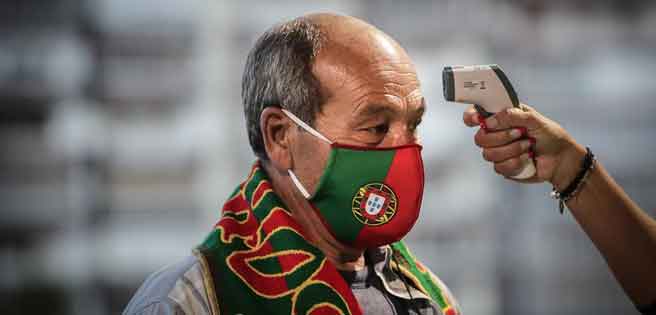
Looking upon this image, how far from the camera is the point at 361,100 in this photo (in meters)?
2.01

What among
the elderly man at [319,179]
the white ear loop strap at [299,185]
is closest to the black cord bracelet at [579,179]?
the elderly man at [319,179]

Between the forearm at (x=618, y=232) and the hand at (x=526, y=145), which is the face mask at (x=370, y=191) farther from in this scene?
the forearm at (x=618, y=232)

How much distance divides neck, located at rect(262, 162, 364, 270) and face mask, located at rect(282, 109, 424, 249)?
8cm

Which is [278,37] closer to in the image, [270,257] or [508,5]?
[270,257]

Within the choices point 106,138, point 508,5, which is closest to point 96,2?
point 106,138

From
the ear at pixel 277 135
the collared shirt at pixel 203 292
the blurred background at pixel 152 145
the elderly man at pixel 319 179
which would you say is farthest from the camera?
the blurred background at pixel 152 145

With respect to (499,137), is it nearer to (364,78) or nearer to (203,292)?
(364,78)

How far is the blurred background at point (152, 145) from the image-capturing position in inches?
163

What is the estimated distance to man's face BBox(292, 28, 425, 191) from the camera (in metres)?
2.02

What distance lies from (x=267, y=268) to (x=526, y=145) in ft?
2.45

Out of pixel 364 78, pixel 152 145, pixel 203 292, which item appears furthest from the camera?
pixel 152 145

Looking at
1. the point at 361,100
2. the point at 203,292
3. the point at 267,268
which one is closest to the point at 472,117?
the point at 361,100

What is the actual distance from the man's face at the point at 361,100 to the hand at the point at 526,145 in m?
0.18

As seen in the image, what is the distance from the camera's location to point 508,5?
4.64 metres
